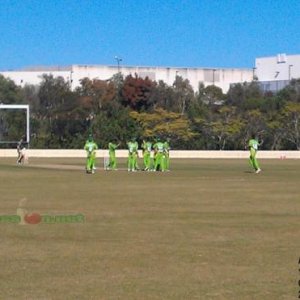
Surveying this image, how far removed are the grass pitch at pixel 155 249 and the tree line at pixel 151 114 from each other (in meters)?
64.5

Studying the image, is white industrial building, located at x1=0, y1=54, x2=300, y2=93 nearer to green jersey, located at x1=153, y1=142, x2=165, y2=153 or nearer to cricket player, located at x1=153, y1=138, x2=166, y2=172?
cricket player, located at x1=153, y1=138, x2=166, y2=172

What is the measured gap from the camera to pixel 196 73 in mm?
122062

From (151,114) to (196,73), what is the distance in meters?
30.3

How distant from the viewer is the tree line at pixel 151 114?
8794 centimetres

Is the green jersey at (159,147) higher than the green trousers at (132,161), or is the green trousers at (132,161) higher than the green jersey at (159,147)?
the green jersey at (159,147)

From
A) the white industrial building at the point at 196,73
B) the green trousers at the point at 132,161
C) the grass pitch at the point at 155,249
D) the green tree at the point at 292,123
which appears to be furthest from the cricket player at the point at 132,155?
the white industrial building at the point at 196,73

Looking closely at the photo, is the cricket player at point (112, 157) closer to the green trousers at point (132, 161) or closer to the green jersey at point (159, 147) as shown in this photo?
the green trousers at point (132, 161)

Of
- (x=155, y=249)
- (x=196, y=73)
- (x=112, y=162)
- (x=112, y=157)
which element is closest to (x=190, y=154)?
(x=112, y=162)

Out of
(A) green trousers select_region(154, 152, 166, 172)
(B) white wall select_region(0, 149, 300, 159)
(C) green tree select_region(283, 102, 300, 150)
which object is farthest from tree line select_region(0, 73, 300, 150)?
(A) green trousers select_region(154, 152, 166, 172)

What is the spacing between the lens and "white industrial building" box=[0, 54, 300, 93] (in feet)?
384

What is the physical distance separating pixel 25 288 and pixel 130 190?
17085mm

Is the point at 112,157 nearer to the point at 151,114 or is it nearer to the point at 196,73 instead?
the point at 151,114

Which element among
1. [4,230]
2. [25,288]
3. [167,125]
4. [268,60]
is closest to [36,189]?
[4,230]

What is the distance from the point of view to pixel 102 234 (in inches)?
581
